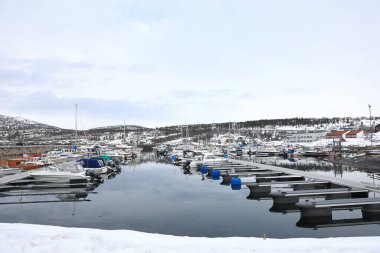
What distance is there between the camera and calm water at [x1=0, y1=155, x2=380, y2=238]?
13594mm

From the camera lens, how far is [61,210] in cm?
A: 1809

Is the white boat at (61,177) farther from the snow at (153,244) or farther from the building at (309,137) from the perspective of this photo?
the building at (309,137)

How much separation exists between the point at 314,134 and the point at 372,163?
310 ft

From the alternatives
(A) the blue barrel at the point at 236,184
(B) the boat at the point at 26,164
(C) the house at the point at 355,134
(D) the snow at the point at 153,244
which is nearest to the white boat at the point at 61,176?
(A) the blue barrel at the point at 236,184

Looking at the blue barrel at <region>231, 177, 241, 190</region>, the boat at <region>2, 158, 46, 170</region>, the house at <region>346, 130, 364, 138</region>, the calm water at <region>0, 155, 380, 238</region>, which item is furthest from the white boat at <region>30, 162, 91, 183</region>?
the house at <region>346, 130, 364, 138</region>

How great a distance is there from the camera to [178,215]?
16.7 m

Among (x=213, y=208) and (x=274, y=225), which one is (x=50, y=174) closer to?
(x=213, y=208)

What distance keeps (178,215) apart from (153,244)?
858 centimetres

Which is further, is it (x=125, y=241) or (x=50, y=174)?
(x=50, y=174)

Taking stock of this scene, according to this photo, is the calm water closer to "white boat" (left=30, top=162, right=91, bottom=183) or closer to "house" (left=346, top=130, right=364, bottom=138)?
"white boat" (left=30, top=162, right=91, bottom=183)

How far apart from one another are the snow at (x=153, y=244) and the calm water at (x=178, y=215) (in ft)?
14.5

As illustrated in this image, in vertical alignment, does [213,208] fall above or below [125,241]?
below

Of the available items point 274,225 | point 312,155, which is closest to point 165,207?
point 274,225

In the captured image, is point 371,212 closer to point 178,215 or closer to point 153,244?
point 178,215
